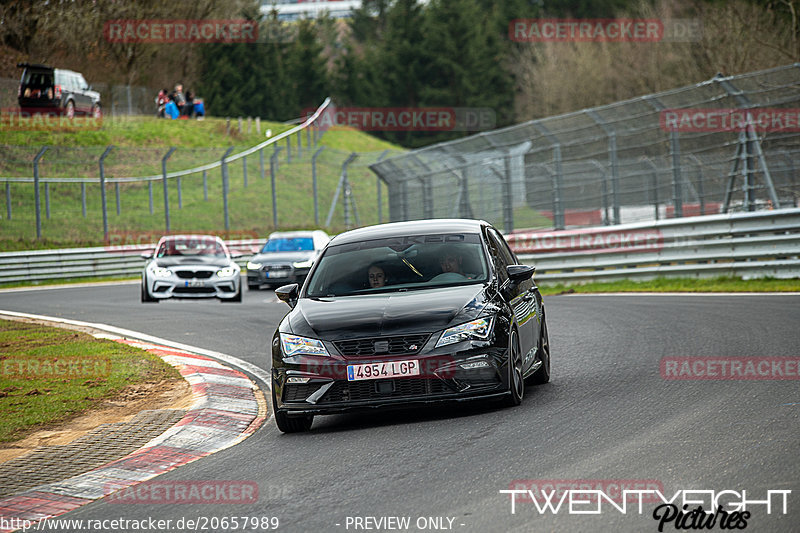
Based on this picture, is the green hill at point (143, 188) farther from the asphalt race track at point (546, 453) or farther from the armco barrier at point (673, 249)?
the asphalt race track at point (546, 453)

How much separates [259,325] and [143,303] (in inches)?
238

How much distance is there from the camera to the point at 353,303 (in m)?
7.89

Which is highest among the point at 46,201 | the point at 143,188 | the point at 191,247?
the point at 143,188

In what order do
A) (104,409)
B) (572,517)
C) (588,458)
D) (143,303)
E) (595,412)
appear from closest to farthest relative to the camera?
(572,517) < (588,458) < (595,412) < (104,409) < (143,303)

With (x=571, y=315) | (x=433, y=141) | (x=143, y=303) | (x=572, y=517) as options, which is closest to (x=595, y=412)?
(x=572, y=517)

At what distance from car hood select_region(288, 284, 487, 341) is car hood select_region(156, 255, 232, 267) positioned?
484 inches

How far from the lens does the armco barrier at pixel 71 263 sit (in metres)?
29.5

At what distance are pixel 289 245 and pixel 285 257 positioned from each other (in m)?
1.13

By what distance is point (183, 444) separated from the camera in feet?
24.4

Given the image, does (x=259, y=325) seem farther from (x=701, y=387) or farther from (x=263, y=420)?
(x=701, y=387)

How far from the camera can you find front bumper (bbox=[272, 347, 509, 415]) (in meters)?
7.23
